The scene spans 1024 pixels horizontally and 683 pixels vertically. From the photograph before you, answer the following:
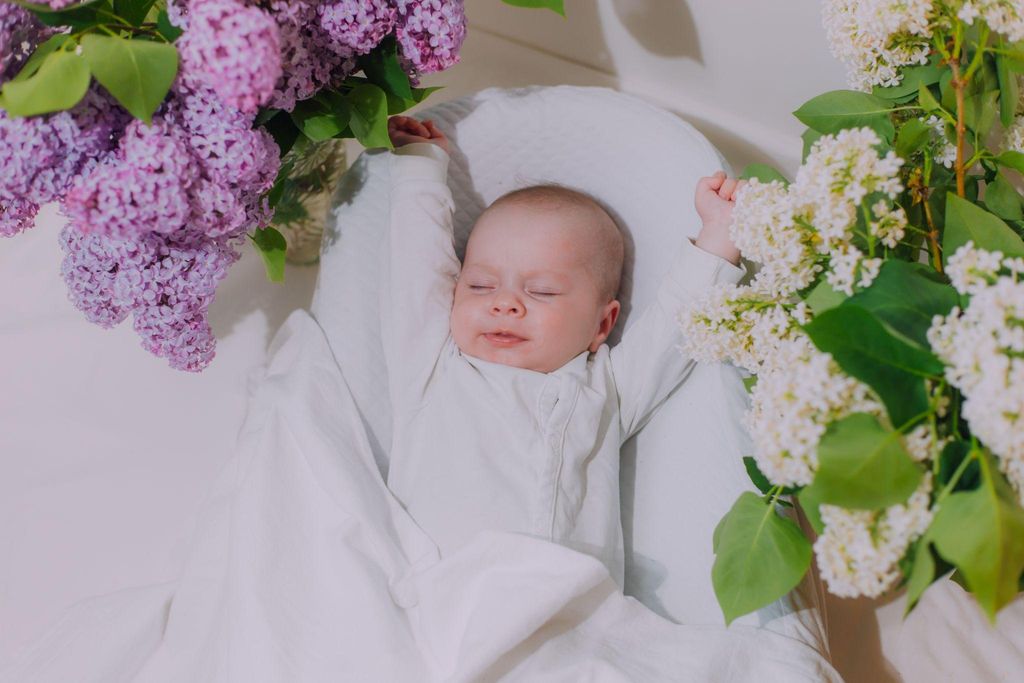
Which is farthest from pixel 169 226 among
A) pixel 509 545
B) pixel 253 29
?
pixel 509 545

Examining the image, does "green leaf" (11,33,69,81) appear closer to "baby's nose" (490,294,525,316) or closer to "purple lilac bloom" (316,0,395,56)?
"purple lilac bloom" (316,0,395,56)

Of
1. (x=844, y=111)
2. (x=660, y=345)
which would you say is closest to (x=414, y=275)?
(x=660, y=345)

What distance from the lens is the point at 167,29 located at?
918 mm

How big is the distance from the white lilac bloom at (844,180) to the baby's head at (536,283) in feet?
1.58

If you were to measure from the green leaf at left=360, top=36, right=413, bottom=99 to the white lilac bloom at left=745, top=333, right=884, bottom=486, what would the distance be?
0.60 meters

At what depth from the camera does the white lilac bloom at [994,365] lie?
65 centimetres

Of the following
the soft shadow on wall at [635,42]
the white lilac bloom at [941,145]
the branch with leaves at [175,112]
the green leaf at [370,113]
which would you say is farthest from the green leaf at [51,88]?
the soft shadow on wall at [635,42]

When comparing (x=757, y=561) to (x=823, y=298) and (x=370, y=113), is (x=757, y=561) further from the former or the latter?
(x=370, y=113)

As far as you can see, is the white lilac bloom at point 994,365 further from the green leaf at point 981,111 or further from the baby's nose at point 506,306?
the baby's nose at point 506,306

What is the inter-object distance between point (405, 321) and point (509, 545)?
36 cm

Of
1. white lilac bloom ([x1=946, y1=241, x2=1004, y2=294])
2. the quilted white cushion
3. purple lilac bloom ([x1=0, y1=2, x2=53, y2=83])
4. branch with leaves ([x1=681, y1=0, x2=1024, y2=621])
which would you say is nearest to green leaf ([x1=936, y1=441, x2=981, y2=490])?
branch with leaves ([x1=681, y1=0, x2=1024, y2=621])

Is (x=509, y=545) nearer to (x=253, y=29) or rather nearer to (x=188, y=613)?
(x=188, y=613)

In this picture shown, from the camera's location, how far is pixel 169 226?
918 mm

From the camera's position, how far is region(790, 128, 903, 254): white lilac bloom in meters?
0.79
